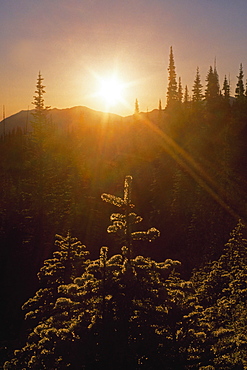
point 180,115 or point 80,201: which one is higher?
point 180,115

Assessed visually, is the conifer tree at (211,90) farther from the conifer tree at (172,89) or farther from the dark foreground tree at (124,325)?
the dark foreground tree at (124,325)

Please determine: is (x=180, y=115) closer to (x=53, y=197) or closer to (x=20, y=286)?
(x=53, y=197)

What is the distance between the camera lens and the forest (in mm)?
7551

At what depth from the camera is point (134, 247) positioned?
96.8 feet

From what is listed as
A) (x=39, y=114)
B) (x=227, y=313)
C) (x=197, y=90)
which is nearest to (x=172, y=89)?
(x=197, y=90)

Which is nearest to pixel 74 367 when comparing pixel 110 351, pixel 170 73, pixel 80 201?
pixel 110 351

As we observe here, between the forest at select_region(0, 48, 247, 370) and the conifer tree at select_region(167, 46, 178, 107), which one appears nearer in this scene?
the forest at select_region(0, 48, 247, 370)

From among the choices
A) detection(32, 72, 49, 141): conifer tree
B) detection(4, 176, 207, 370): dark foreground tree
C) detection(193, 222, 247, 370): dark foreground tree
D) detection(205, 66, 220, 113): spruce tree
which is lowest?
detection(193, 222, 247, 370): dark foreground tree

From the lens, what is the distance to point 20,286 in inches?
912

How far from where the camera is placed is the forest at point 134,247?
755 centimetres

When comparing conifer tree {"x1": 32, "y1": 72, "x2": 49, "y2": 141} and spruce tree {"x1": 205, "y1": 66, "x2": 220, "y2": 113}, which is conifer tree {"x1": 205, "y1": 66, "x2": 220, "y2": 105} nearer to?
spruce tree {"x1": 205, "y1": 66, "x2": 220, "y2": 113}

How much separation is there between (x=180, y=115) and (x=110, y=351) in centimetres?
6266

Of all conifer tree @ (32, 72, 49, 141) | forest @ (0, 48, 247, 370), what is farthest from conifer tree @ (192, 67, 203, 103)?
conifer tree @ (32, 72, 49, 141)

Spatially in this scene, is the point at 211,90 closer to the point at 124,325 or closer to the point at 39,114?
the point at 39,114
